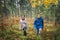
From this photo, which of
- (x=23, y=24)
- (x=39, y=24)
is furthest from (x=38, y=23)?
(x=23, y=24)

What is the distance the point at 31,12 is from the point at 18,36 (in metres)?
0.48

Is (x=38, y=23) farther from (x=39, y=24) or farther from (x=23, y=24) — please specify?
(x=23, y=24)

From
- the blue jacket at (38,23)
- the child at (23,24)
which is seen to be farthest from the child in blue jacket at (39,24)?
the child at (23,24)

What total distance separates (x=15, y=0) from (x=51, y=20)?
0.72 metres

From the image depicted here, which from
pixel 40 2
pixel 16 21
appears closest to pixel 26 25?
pixel 16 21

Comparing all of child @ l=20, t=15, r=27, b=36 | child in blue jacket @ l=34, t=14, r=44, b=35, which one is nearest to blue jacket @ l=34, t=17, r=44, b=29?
child in blue jacket @ l=34, t=14, r=44, b=35

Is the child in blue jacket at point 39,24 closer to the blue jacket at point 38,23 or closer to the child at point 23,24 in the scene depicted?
the blue jacket at point 38,23

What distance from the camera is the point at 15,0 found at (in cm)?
439

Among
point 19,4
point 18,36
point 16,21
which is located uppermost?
point 19,4

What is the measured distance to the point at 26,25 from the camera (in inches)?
173

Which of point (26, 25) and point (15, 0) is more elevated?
point (15, 0)

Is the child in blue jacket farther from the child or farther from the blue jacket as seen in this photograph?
the child

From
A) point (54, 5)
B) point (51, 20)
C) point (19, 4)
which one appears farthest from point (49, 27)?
point (19, 4)

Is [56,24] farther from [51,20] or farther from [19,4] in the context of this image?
[19,4]
